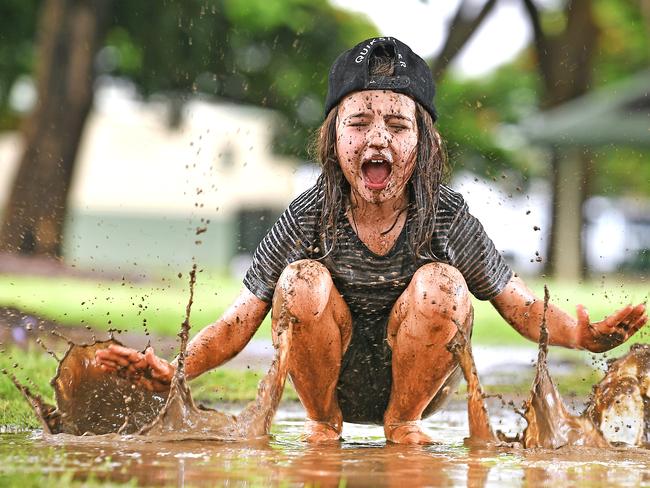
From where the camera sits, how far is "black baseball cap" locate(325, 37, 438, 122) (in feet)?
14.2

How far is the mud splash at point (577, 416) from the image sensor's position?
163 inches

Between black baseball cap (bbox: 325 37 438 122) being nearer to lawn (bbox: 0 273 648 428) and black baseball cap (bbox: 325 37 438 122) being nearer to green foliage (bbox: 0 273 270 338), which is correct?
lawn (bbox: 0 273 648 428)

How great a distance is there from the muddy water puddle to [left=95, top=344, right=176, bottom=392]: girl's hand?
265 millimetres

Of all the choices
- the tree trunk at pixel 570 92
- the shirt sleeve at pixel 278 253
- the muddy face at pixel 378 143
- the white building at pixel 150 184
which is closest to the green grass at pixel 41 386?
the shirt sleeve at pixel 278 253

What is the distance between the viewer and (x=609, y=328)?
14.0 feet

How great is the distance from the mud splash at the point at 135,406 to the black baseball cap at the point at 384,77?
0.90 metres

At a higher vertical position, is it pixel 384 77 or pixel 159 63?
pixel 159 63

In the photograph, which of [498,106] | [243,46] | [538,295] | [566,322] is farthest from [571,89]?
[566,322]

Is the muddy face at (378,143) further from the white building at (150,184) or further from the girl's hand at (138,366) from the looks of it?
the white building at (150,184)

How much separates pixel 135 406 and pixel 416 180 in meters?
1.44

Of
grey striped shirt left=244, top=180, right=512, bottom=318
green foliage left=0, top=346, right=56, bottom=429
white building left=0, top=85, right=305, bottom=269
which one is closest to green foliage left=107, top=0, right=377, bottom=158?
green foliage left=0, top=346, right=56, bottom=429

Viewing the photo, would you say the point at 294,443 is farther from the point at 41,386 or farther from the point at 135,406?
the point at 41,386

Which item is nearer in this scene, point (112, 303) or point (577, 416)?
point (577, 416)

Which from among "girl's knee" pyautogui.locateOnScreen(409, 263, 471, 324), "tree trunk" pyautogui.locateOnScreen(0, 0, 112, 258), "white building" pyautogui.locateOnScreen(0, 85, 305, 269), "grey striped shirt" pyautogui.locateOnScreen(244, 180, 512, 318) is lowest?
"girl's knee" pyautogui.locateOnScreen(409, 263, 471, 324)
